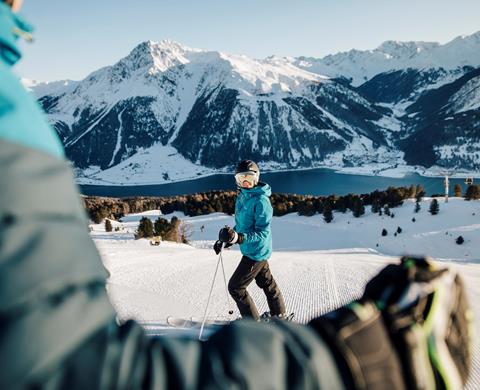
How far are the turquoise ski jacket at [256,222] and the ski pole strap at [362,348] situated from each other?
2.94 m

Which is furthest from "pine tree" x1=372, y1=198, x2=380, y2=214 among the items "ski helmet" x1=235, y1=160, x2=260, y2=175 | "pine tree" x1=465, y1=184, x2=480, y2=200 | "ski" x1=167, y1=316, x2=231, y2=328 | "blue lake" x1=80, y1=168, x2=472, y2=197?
"blue lake" x1=80, y1=168, x2=472, y2=197

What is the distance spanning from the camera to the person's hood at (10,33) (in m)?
0.67

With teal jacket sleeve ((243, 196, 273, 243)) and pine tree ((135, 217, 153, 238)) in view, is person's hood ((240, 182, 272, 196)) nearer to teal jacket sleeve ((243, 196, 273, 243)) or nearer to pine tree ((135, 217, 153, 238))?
teal jacket sleeve ((243, 196, 273, 243))

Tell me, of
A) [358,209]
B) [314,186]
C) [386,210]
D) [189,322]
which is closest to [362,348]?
[189,322]

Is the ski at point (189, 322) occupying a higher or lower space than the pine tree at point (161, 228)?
higher

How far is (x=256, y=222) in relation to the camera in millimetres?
3963

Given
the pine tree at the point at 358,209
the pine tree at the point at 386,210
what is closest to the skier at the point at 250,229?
the pine tree at the point at 386,210

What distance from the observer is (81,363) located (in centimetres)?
59

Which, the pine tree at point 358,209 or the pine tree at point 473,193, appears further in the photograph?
the pine tree at point 473,193

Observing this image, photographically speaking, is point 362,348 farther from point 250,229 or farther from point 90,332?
point 250,229

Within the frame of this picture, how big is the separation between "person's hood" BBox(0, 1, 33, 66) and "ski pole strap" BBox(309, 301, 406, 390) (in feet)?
2.80

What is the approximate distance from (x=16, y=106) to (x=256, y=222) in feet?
11.1

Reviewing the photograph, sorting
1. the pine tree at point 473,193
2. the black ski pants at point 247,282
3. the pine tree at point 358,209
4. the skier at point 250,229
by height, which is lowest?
the pine tree at point 358,209

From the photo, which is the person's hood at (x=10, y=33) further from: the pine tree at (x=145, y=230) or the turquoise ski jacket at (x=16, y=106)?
the pine tree at (x=145, y=230)
